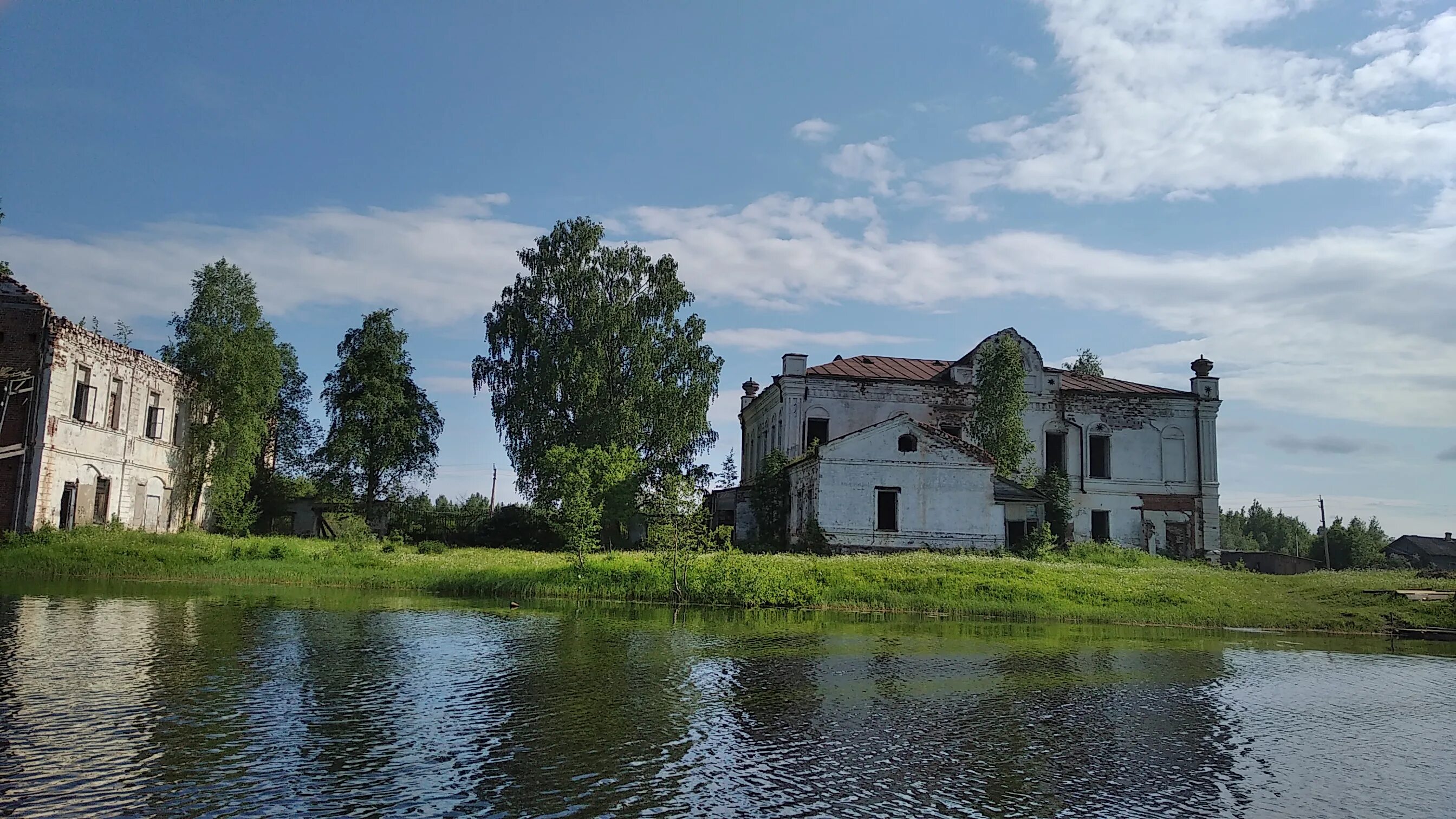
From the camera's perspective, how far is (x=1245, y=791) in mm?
11633

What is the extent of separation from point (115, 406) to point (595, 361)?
18.1 m

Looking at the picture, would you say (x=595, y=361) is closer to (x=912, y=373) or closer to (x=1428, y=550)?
(x=912, y=373)

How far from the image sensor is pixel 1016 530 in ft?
151

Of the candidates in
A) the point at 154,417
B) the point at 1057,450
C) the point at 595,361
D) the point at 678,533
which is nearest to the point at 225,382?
the point at 154,417

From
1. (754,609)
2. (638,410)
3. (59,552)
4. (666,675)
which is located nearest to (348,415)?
(638,410)

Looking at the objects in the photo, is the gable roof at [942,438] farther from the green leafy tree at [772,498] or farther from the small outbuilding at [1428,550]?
the small outbuilding at [1428,550]

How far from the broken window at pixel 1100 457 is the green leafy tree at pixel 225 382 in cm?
3746

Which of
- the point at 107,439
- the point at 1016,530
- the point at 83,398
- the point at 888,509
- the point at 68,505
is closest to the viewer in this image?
the point at 68,505

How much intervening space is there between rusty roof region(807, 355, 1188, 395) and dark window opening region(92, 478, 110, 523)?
1142 inches

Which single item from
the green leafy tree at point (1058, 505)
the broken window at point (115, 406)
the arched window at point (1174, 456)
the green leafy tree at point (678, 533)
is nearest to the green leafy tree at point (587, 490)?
the green leafy tree at point (678, 533)

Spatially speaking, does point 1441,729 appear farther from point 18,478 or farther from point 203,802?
point 18,478

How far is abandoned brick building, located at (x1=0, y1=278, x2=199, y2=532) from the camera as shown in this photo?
34031 mm

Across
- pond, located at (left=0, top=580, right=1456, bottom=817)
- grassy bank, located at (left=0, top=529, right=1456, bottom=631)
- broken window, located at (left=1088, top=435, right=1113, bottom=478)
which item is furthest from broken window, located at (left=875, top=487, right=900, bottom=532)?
pond, located at (left=0, top=580, right=1456, bottom=817)

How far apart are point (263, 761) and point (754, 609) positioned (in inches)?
788
